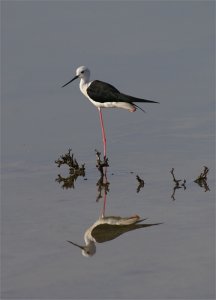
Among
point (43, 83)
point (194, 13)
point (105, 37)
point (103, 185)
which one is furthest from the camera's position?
point (194, 13)

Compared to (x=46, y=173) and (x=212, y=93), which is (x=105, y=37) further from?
(x=46, y=173)

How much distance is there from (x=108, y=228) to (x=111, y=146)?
2332 mm

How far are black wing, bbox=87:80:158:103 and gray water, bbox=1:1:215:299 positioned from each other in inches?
18.4

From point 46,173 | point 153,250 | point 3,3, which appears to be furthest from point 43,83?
point 153,250

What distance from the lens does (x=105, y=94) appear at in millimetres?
8344

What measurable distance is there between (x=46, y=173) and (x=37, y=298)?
2.82m

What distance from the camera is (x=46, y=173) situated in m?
7.75

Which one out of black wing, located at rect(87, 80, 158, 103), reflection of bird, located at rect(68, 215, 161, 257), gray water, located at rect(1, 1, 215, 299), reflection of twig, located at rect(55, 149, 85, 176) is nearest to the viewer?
gray water, located at rect(1, 1, 215, 299)

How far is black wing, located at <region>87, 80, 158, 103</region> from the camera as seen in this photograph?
8.20 metres

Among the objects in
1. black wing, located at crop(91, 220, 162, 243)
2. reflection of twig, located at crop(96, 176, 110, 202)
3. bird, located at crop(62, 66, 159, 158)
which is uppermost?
bird, located at crop(62, 66, 159, 158)

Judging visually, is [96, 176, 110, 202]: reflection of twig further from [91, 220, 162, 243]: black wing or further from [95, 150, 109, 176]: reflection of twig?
[91, 220, 162, 243]: black wing

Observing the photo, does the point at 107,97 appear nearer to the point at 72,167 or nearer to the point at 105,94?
the point at 105,94

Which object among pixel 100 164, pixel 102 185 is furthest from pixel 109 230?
pixel 100 164

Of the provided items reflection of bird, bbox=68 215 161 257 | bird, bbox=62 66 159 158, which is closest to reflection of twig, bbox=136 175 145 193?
reflection of bird, bbox=68 215 161 257
